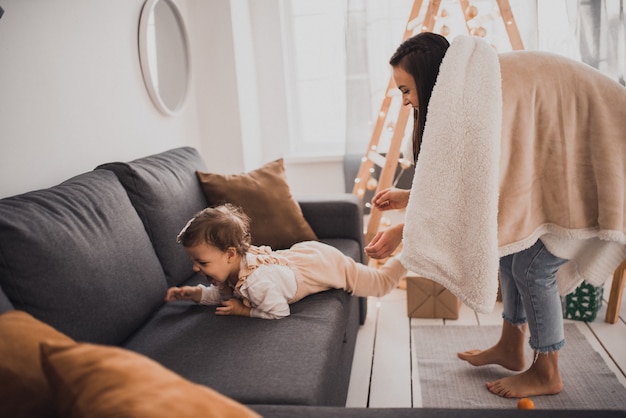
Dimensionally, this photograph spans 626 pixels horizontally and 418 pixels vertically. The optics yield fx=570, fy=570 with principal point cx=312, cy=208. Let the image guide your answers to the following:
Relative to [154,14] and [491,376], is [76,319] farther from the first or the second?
[154,14]

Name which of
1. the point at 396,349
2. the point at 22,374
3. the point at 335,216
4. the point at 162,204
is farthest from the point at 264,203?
the point at 22,374

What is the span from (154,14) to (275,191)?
1.12 meters

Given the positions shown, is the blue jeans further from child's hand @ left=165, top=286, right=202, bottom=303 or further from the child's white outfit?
child's hand @ left=165, top=286, right=202, bottom=303

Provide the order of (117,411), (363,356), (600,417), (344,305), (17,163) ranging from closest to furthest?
(117,411)
(600,417)
(17,163)
(344,305)
(363,356)

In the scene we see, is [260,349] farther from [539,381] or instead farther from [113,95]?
[113,95]

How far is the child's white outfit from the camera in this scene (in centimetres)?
177

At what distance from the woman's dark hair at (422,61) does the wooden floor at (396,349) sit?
A: 1.00 metres

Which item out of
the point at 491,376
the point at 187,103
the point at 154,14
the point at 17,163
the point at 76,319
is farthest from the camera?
the point at 187,103

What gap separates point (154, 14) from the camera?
9.14 feet

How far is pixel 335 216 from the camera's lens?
8.62ft

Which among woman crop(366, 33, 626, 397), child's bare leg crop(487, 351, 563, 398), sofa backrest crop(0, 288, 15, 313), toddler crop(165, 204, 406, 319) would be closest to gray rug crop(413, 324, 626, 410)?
child's bare leg crop(487, 351, 563, 398)

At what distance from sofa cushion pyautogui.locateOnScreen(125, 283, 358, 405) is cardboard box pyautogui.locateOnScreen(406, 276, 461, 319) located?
0.83 meters

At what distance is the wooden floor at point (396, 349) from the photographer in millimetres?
2074

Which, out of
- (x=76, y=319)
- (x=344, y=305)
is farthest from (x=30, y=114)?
(x=344, y=305)
